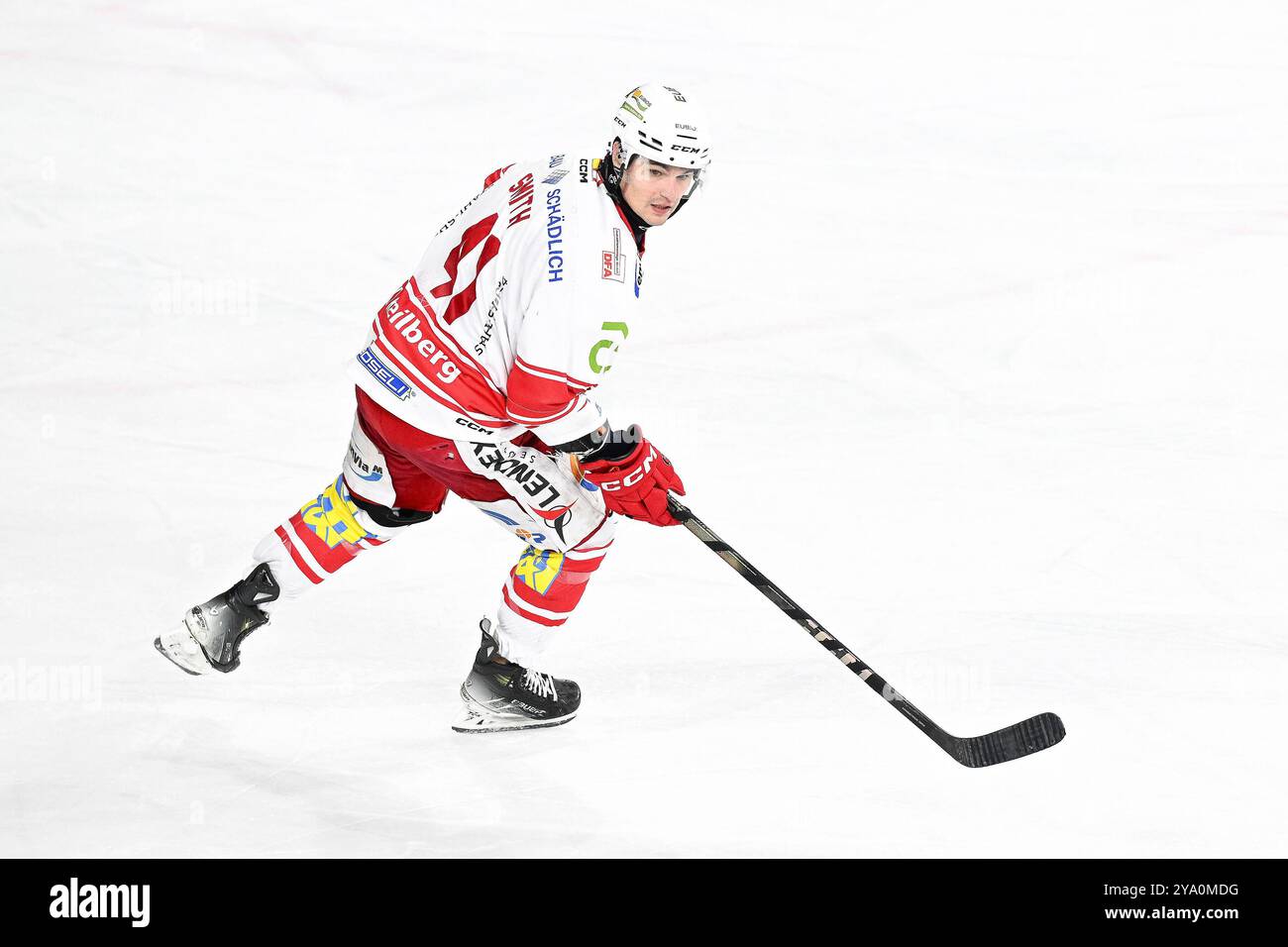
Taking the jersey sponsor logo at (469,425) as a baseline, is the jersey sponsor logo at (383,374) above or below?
above

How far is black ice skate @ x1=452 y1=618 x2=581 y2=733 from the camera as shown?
367 cm

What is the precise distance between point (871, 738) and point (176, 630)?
5.28 feet

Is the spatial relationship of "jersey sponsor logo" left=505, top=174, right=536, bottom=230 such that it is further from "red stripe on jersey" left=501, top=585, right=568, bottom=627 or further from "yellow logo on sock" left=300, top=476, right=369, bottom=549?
"red stripe on jersey" left=501, top=585, right=568, bottom=627

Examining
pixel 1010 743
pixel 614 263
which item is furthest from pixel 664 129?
pixel 1010 743

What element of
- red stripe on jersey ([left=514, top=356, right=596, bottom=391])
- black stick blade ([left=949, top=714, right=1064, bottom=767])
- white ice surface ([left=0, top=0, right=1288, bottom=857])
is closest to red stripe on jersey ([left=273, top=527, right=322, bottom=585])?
white ice surface ([left=0, top=0, right=1288, bottom=857])

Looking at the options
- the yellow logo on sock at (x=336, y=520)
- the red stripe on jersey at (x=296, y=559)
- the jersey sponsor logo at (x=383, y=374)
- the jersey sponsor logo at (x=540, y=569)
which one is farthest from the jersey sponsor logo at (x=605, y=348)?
the red stripe on jersey at (x=296, y=559)

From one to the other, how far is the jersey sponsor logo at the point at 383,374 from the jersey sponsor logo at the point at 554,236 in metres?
0.45

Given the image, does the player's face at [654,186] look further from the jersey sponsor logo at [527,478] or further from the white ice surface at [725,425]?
the white ice surface at [725,425]

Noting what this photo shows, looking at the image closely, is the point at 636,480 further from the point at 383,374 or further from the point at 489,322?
the point at 383,374

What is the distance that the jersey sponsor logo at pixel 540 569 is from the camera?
3.55 m

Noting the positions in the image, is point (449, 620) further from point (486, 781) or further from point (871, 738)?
point (871, 738)

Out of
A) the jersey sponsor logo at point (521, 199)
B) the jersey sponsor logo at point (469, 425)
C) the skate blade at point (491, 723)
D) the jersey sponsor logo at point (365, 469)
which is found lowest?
the skate blade at point (491, 723)

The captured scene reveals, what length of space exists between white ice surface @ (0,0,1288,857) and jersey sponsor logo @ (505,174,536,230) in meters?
1.23

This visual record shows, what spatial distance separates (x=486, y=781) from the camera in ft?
11.3
